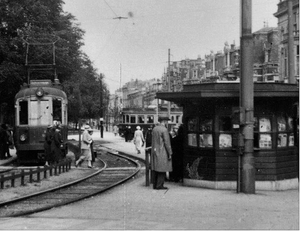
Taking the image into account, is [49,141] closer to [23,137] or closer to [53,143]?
[53,143]

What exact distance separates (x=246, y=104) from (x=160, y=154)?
245cm

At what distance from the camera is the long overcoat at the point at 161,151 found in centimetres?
1373

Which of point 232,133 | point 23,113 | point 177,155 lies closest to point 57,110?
point 23,113

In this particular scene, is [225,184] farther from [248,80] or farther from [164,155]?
[248,80]

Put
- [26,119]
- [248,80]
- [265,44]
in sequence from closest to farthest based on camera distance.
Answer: [248,80], [26,119], [265,44]

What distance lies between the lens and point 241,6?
41.4 feet

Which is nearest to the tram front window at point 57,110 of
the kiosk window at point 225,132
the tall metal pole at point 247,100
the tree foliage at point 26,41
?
the tree foliage at point 26,41

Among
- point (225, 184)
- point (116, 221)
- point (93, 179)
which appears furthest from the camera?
point (93, 179)

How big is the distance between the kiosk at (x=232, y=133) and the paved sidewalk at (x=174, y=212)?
54cm

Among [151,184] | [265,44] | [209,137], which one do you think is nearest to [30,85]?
[151,184]

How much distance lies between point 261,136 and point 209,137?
1.18 m

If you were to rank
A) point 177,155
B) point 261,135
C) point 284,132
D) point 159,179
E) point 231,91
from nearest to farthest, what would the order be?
point 231,91, point 261,135, point 159,179, point 284,132, point 177,155

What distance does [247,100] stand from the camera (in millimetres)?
12578

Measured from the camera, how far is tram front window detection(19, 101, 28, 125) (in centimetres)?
2439
